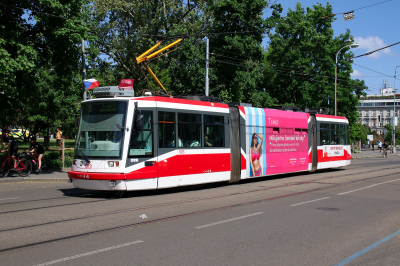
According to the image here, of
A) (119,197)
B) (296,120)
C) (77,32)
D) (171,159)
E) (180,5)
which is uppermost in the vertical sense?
(180,5)

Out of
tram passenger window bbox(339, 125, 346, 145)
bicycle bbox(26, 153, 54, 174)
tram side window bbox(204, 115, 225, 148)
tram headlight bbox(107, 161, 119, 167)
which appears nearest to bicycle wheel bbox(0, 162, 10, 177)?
bicycle bbox(26, 153, 54, 174)

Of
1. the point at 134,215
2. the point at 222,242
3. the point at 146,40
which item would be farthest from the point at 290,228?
the point at 146,40

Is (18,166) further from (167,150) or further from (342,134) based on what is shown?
(342,134)

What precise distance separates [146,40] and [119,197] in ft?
88.6

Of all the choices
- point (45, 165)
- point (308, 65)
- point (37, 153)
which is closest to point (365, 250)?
point (37, 153)

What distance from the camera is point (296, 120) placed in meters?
18.5

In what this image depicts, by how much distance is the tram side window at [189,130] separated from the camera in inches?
487

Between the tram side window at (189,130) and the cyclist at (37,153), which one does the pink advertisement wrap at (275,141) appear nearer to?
the tram side window at (189,130)

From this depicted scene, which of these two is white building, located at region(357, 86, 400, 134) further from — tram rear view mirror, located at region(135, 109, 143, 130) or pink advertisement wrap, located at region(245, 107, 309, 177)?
tram rear view mirror, located at region(135, 109, 143, 130)

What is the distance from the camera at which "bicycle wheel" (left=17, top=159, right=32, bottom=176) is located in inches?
658

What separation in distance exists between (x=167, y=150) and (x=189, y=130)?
1301 millimetres

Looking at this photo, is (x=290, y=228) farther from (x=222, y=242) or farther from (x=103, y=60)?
(x=103, y=60)

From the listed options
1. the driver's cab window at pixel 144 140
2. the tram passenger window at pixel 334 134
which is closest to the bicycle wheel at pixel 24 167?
the driver's cab window at pixel 144 140

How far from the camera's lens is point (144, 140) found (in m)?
11.2
